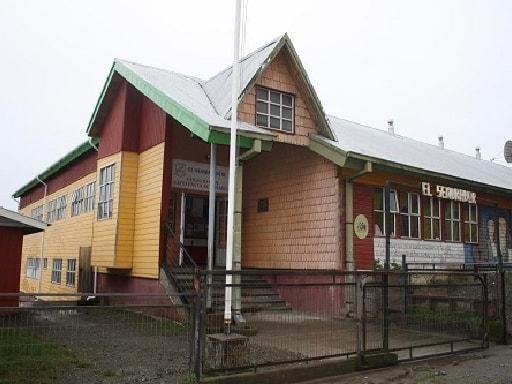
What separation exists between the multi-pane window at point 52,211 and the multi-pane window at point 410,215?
53.3ft

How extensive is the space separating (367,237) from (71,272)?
482 inches

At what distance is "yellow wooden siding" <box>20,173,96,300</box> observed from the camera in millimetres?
19109

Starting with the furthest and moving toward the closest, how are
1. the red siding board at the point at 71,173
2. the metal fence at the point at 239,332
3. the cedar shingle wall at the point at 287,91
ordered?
the red siding board at the point at 71,173 → the cedar shingle wall at the point at 287,91 → the metal fence at the point at 239,332

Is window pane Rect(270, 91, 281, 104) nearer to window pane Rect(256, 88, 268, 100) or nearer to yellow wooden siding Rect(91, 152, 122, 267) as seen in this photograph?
window pane Rect(256, 88, 268, 100)

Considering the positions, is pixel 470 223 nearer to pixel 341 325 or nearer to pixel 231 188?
pixel 341 325

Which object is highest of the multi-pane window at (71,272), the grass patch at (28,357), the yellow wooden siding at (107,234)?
the yellow wooden siding at (107,234)

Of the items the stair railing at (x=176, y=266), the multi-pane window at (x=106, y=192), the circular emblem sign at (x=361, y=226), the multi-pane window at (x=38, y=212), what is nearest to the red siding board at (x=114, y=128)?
the multi-pane window at (x=106, y=192)

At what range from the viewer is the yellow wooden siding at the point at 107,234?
14.6 m

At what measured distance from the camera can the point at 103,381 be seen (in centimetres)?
658

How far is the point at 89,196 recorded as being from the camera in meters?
19.2

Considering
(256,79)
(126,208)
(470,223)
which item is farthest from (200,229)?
(470,223)

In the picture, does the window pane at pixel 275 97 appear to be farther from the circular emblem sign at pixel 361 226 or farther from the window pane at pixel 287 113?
the circular emblem sign at pixel 361 226

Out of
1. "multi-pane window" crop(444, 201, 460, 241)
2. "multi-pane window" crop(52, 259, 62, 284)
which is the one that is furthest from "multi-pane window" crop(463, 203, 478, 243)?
"multi-pane window" crop(52, 259, 62, 284)

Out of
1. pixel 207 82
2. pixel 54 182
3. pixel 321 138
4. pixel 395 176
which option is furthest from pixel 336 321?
pixel 54 182
